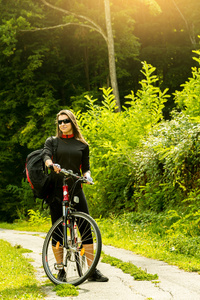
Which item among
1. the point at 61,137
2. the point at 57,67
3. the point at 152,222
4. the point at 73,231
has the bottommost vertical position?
the point at 152,222

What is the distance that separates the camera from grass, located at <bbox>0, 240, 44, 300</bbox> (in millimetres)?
4816

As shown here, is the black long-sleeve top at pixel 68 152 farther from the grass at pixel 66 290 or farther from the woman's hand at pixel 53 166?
the grass at pixel 66 290

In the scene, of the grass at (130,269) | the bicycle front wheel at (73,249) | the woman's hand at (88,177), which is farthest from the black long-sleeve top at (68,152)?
the grass at (130,269)

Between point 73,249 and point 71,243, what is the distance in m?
0.08

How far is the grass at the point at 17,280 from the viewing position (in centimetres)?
482

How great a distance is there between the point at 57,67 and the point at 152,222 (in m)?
19.5

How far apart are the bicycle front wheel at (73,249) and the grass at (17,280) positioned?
327 mm

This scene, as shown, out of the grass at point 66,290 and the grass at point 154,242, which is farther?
the grass at point 154,242

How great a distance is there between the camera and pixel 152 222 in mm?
10219

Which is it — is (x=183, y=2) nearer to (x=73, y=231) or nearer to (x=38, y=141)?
(x=38, y=141)

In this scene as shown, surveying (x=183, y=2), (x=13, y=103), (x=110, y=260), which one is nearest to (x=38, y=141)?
(x=13, y=103)

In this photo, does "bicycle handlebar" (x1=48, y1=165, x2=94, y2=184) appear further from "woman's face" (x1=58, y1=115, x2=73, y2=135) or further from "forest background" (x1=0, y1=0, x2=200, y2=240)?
"forest background" (x1=0, y1=0, x2=200, y2=240)

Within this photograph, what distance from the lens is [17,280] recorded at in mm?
5629

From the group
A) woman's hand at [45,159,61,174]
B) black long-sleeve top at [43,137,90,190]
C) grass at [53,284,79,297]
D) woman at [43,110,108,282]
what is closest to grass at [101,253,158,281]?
woman at [43,110,108,282]
